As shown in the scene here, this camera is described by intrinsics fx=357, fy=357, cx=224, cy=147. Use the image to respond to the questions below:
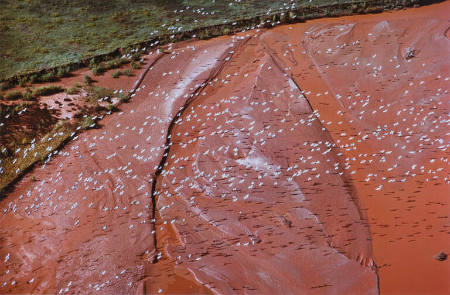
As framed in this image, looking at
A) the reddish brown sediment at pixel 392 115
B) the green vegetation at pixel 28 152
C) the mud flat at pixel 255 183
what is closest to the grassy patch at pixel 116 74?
the mud flat at pixel 255 183

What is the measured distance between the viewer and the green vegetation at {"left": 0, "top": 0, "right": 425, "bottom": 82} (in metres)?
7.61

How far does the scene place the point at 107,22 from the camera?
27.1ft

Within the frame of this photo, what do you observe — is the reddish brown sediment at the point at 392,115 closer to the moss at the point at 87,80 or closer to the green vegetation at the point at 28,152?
the moss at the point at 87,80

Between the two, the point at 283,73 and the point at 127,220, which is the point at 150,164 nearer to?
the point at 127,220

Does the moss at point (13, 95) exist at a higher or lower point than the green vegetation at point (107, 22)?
lower

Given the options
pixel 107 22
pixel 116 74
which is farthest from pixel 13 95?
pixel 107 22

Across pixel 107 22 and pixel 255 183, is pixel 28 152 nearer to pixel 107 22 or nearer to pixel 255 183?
pixel 107 22

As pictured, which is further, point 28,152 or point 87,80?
point 87,80

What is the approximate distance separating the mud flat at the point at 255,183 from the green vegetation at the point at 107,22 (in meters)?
0.84

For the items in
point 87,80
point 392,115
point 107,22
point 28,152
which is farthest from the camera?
point 107,22

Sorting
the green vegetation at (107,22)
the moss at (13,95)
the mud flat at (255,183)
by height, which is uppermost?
the green vegetation at (107,22)

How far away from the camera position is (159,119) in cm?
679

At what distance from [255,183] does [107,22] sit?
530 cm

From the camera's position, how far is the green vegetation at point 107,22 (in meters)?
7.61
